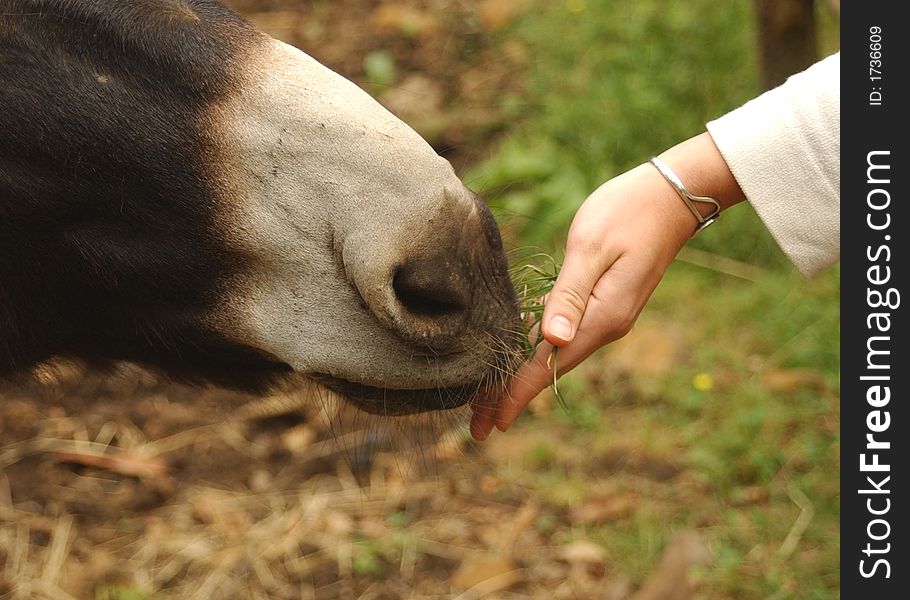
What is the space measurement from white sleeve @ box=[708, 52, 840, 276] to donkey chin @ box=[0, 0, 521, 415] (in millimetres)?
477

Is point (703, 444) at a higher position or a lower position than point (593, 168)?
lower

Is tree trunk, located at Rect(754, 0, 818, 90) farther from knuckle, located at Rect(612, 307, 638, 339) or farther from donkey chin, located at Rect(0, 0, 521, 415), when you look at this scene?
donkey chin, located at Rect(0, 0, 521, 415)

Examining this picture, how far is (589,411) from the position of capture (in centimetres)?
320

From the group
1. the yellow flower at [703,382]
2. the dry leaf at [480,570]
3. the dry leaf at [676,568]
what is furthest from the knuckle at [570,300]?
the yellow flower at [703,382]

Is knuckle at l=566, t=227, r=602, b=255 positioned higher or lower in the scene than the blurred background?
higher

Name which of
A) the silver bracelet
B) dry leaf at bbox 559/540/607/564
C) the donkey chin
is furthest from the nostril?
dry leaf at bbox 559/540/607/564

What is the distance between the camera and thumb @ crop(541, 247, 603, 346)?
176 centimetres

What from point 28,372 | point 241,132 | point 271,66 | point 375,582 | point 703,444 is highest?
point 271,66

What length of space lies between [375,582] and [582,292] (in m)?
1.24

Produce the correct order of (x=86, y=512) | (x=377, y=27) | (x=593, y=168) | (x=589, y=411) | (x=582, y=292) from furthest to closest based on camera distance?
1. (x=377, y=27)
2. (x=593, y=168)
3. (x=589, y=411)
4. (x=86, y=512)
5. (x=582, y=292)

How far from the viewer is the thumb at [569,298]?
1.76 metres

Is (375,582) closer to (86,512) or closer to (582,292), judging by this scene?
(86,512)
